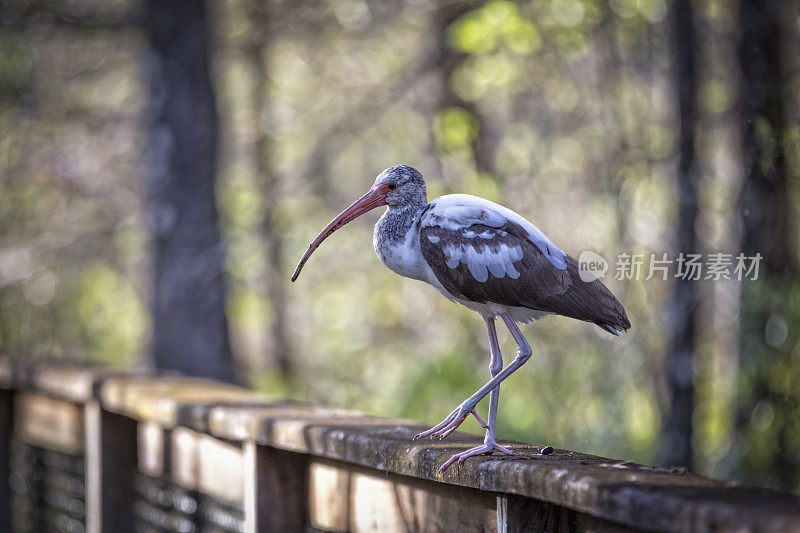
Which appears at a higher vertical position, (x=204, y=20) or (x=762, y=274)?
(x=204, y=20)

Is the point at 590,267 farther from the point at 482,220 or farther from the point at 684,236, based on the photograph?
the point at 684,236

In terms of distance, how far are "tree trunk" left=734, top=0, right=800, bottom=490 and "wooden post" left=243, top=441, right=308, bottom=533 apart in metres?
3.64

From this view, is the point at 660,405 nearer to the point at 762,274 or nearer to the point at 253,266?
the point at 762,274

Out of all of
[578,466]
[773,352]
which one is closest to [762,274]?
[773,352]

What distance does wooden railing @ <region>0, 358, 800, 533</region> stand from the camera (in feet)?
5.17

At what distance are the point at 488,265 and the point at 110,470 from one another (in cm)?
195

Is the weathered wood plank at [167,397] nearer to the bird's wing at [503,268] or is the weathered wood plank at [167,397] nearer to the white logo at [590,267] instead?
the bird's wing at [503,268]

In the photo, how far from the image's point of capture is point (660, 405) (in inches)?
246

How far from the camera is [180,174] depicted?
608 cm

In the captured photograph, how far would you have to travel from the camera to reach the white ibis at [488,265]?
2.53 metres

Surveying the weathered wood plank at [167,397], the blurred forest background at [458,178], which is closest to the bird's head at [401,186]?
the weathered wood plank at [167,397]

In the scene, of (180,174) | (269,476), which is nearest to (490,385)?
(269,476)

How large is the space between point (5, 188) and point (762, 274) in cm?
608

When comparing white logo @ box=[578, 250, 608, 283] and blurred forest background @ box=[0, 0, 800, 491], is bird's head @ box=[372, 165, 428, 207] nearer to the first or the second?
white logo @ box=[578, 250, 608, 283]
